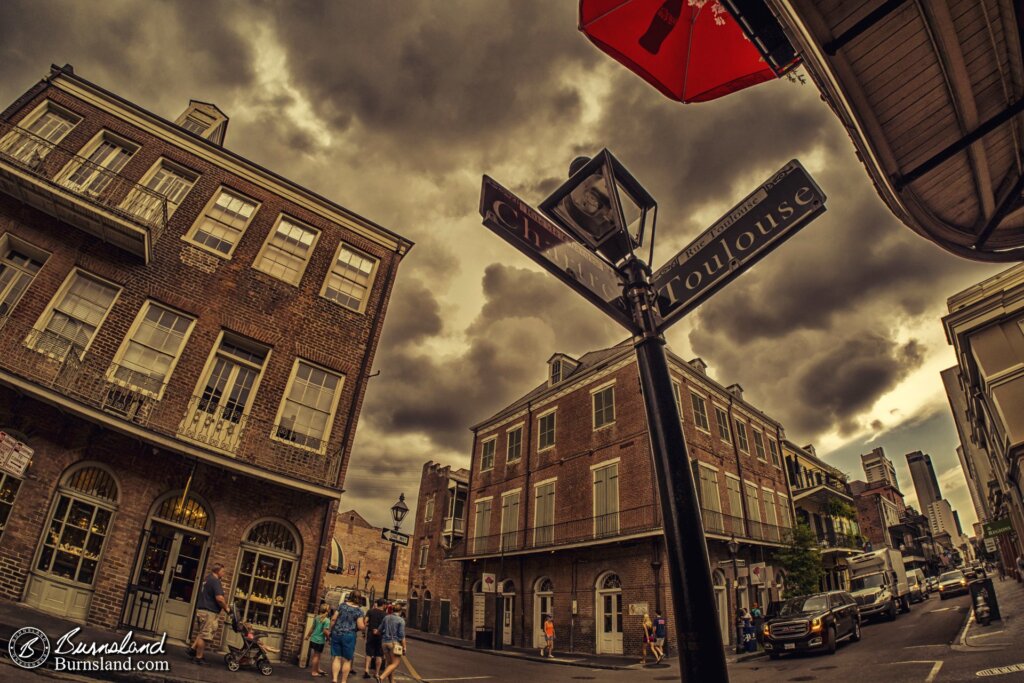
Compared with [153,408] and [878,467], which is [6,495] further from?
[878,467]

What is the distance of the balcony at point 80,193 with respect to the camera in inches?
396

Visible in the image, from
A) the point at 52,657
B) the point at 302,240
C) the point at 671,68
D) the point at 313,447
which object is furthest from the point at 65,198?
the point at 671,68

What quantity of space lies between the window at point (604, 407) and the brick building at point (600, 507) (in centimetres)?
6

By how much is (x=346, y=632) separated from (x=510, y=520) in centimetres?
1852

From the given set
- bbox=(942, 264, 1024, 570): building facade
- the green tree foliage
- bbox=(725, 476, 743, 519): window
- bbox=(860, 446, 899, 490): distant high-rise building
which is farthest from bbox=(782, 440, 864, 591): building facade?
bbox=(860, 446, 899, 490): distant high-rise building

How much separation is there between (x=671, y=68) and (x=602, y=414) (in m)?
21.6

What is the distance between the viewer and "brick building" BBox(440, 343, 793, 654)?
65.6ft

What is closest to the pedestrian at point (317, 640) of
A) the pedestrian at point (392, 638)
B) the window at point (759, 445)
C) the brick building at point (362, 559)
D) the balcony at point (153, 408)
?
the pedestrian at point (392, 638)

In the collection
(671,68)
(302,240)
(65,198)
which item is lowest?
(671,68)

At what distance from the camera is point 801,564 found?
882 inches

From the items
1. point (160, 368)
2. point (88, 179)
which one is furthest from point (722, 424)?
point (88, 179)

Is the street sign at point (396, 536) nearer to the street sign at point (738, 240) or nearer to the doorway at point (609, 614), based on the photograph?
the doorway at point (609, 614)

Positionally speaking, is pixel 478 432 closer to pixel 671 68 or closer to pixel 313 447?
pixel 313 447

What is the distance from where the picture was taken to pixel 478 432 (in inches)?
1265
